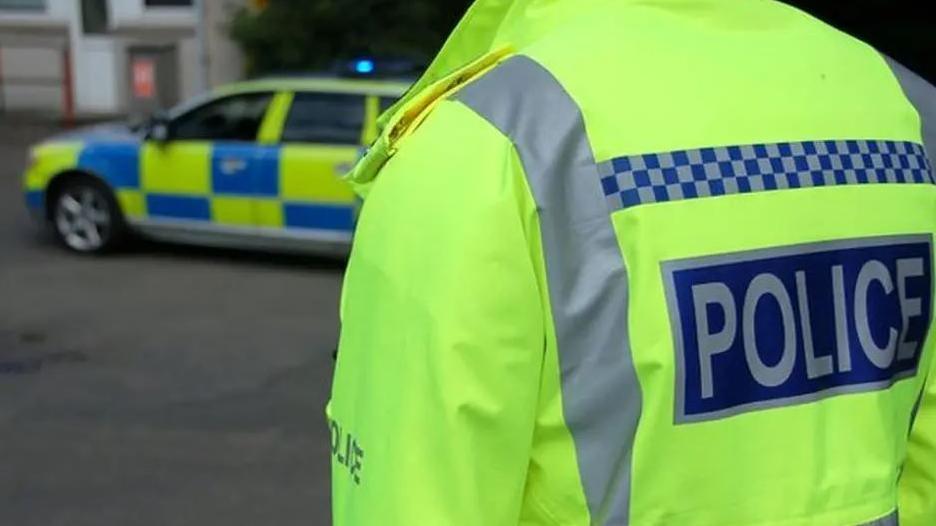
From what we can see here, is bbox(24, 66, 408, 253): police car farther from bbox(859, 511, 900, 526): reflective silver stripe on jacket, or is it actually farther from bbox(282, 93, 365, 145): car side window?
bbox(859, 511, 900, 526): reflective silver stripe on jacket

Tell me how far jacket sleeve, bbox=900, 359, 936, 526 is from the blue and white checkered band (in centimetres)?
25

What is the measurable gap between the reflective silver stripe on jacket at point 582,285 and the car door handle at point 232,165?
7.89m

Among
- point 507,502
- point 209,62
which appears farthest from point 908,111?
point 209,62

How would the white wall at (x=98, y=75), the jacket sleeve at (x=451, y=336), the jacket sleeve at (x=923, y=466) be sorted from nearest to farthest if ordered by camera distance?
1. the jacket sleeve at (x=451, y=336)
2. the jacket sleeve at (x=923, y=466)
3. the white wall at (x=98, y=75)

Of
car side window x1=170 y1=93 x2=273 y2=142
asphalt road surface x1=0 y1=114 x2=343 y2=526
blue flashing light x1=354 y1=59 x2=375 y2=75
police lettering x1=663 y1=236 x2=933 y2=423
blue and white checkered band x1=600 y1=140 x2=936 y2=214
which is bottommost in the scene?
asphalt road surface x1=0 y1=114 x2=343 y2=526

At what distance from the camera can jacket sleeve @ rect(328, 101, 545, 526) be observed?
4.17 ft

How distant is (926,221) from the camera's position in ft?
5.02

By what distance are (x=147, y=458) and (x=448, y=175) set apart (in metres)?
4.33

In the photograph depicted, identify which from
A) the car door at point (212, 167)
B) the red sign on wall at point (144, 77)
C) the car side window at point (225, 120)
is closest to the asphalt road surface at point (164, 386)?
the car door at point (212, 167)

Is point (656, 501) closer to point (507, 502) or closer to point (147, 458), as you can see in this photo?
point (507, 502)

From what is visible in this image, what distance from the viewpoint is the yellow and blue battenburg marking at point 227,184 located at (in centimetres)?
892

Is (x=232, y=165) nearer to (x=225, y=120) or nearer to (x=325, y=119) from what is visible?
(x=225, y=120)

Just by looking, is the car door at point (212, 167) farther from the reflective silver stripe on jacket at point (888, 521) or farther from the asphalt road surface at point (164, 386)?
the reflective silver stripe on jacket at point (888, 521)

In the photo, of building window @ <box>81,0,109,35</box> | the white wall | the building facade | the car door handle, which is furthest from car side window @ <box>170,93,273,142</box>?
building window @ <box>81,0,109,35</box>
